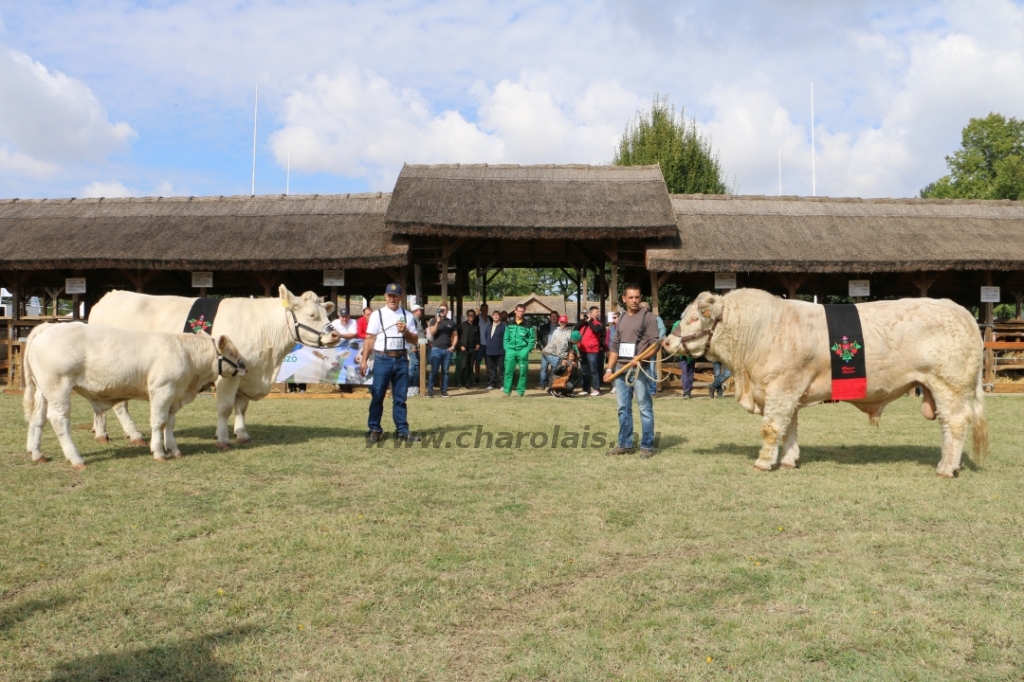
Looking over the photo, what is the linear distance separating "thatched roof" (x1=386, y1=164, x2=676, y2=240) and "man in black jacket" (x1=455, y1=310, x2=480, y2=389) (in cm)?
251

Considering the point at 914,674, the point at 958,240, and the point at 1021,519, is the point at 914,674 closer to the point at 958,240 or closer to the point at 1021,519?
the point at 1021,519

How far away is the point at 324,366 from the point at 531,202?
5908mm

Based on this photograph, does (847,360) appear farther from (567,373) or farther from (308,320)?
(567,373)

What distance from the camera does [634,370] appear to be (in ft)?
27.8

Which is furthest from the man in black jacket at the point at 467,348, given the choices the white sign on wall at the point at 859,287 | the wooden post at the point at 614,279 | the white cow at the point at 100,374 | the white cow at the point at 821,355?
the white cow at the point at 821,355

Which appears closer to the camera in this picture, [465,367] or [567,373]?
[567,373]

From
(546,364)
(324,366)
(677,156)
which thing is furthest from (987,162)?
(324,366)

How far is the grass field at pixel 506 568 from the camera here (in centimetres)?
349

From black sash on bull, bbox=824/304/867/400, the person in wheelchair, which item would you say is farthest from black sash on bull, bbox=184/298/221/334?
the person in wheelchair

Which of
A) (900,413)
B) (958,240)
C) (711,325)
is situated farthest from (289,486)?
(958,240)

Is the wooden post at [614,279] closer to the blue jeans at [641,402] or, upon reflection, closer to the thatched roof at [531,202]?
the thatched roof at [531,202]

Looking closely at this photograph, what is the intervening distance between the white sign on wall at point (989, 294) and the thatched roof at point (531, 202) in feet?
24.8

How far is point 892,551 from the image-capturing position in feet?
16.5

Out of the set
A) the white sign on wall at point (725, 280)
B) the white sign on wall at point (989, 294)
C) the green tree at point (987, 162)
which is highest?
the green tree at point (987, 162)
